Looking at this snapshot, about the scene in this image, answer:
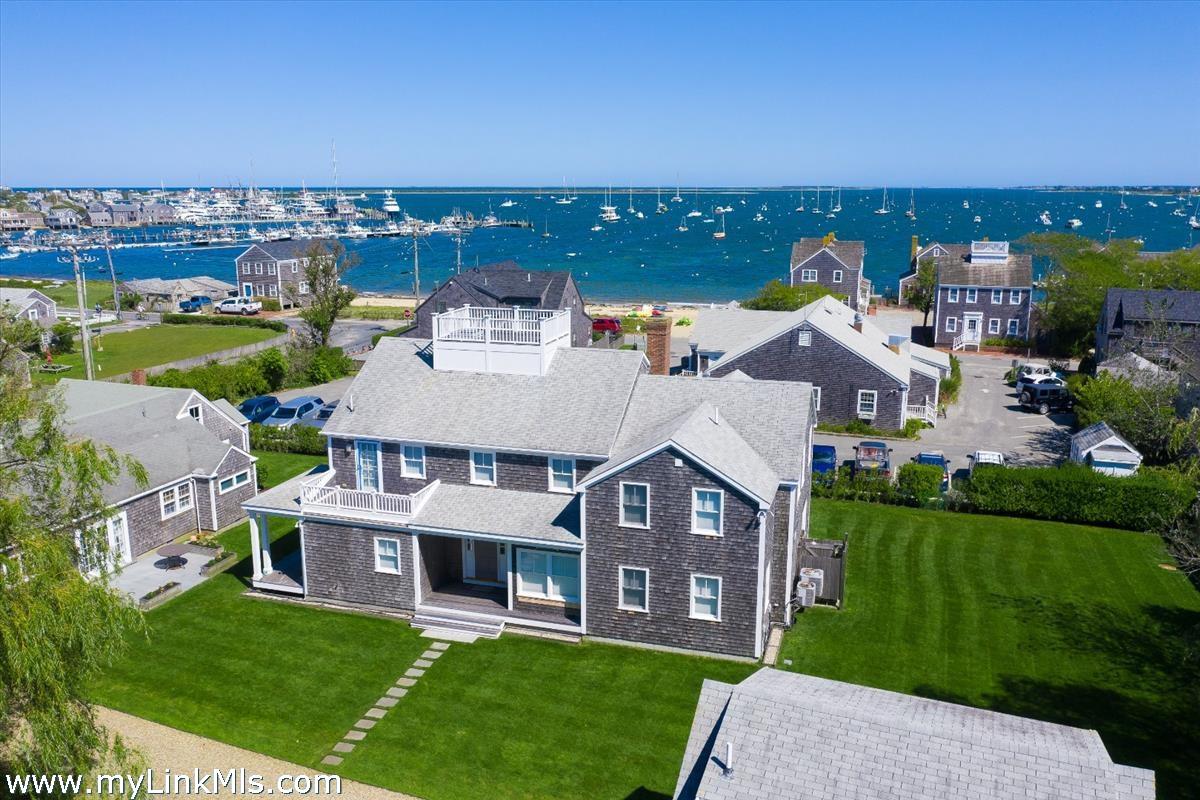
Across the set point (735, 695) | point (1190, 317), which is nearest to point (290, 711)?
point (735, 695)

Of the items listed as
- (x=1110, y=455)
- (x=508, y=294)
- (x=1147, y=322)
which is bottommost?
(x=1110, y=455)

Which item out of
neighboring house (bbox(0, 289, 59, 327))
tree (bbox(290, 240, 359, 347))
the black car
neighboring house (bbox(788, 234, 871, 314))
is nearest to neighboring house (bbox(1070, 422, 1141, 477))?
the black car

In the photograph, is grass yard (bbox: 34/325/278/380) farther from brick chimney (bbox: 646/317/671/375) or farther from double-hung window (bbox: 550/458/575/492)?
double-hung window (bbox: 550/458/575/492)

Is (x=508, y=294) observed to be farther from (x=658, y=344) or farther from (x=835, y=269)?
(x=835, y=269)

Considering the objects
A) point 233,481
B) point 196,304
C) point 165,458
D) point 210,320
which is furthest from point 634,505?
point 196,304

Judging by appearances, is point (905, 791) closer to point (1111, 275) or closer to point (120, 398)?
point (120, 398)

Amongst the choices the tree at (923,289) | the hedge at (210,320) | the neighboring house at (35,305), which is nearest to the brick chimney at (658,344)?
the tree at (923,289)

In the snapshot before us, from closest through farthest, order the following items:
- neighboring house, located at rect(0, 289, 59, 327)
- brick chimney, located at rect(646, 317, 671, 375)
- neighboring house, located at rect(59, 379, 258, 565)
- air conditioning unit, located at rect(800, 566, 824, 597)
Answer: air conditioning unit, located at rect(800, 566, 824, 597) < neighboring house, located at rect(59, 379, 258, 565) < brick chimney, located at rect(646, 317, 671, 375) < neighboring house, located at rect(0, 289, 59, 327)
